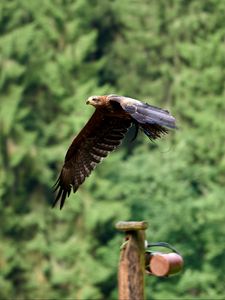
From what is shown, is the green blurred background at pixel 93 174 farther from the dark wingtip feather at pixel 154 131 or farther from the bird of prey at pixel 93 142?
the dark wingtip feather at pixel 154 131

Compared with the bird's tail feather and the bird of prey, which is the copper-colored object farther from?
the bird of prey

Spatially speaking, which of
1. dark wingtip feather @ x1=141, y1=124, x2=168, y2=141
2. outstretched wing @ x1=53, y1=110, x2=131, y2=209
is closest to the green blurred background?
outstretched wing @ x1=53, y1=110, x2=131, y2=209

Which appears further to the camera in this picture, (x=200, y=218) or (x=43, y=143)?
(x=43, y=143)

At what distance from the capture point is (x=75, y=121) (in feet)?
80.3

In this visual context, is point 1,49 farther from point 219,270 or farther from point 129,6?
point 219,270

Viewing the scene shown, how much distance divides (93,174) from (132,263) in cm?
1931

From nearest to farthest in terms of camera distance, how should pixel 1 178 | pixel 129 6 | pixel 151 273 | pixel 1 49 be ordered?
pixel 151 273 < pixel 1 178 < pixel 1 49 < pixel 129 6

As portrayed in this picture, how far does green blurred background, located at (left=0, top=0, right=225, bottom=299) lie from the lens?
22.6 metres

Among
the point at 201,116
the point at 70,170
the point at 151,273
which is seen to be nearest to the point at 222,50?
the point at 201,116

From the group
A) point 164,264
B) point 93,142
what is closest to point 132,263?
point 164,264

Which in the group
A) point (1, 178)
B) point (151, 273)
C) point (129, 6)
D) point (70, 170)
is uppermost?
point (129, 6)

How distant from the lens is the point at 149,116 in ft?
19.6

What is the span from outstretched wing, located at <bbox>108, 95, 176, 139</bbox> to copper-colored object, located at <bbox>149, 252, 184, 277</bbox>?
87 centimetres

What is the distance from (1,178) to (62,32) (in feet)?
13.7
